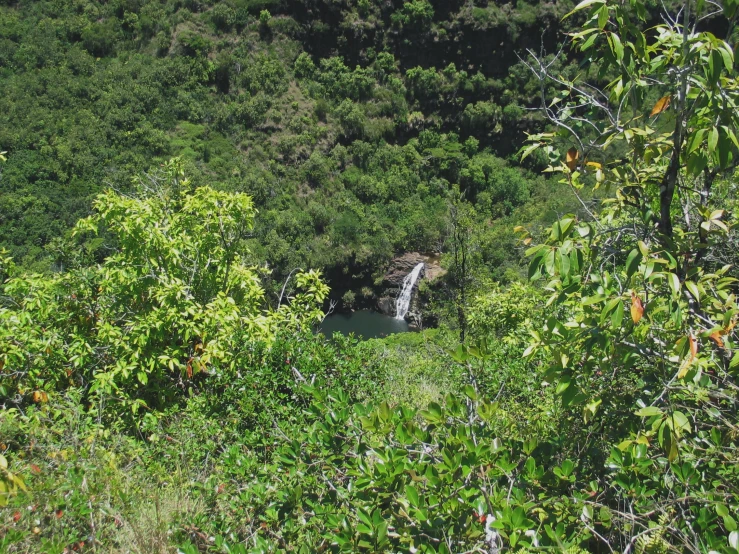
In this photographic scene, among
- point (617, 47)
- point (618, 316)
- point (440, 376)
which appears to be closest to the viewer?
point (618, 316)

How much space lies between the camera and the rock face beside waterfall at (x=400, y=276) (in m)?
29.7

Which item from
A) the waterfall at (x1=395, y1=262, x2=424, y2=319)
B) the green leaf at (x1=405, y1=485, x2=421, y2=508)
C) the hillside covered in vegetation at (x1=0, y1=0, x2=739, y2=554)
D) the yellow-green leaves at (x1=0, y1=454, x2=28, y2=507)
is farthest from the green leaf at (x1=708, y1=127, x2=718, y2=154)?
the waterfall at (x1=395, y1=262, x2=424, y2=319)

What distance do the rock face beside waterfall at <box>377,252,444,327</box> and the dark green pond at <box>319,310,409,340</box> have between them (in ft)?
2.05

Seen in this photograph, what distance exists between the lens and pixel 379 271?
3244 cm

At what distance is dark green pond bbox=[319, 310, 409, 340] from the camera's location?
1113 inches

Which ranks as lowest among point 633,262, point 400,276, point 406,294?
point 406,294

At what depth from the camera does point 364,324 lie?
1174 inches

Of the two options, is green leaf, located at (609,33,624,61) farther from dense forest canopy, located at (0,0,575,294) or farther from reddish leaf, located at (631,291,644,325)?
dense forest canopy, located at (0,0,575,294)

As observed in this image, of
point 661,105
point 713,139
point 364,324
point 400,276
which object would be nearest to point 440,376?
point 661,105

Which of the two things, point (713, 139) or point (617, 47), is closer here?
point (713, 139)

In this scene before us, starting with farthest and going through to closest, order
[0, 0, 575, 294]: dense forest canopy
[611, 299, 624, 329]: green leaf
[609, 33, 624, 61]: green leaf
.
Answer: [0, 0, 575, 294]: dense forest canopy < [609, 33, 624, 61]: green leaf < [611, 299, 624, 329]: green leaf

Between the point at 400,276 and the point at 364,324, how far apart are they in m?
3.80

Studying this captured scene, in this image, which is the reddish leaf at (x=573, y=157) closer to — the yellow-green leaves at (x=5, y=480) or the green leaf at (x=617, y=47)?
the green leaf at (x=617, y=47)

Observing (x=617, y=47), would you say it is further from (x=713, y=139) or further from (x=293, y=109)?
(x=293, y=109)
